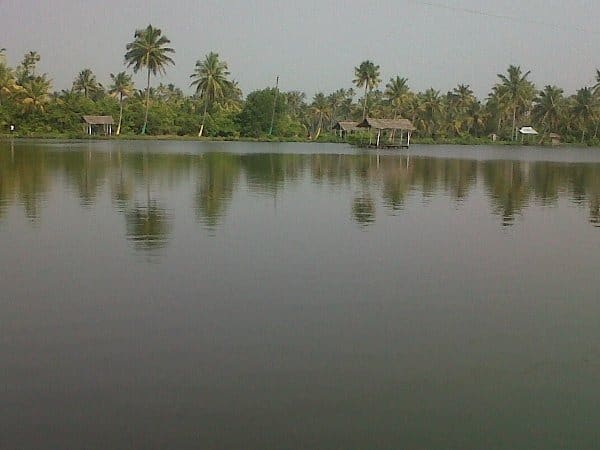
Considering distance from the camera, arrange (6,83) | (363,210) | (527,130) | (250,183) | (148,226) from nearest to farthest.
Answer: (148,226) → (363,210) → (250,183) → (6,83) → (527,130)

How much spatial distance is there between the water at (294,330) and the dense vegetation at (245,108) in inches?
2115

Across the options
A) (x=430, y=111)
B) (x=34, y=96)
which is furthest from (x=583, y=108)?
(x=34, y=96)

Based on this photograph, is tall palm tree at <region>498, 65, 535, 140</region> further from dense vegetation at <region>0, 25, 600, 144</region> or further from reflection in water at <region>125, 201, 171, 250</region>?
reflection in water at <region>125, 201, 171, 250</region>

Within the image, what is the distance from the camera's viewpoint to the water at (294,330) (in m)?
4.96

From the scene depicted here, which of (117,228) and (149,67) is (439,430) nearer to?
(117,228)

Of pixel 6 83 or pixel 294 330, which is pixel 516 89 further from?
pixel 294 330

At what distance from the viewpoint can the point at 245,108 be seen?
7825 cm

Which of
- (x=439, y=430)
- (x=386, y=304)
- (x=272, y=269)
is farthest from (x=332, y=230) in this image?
(x=439, y=430)

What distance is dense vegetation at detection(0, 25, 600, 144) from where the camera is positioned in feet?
213

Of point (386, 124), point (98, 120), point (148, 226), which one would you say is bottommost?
point (148, 226)

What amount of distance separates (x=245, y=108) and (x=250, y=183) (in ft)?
187

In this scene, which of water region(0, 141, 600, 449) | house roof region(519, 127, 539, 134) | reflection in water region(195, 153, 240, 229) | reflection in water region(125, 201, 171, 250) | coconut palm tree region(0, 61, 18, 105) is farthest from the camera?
house roof region(519, 127, 539, 134)

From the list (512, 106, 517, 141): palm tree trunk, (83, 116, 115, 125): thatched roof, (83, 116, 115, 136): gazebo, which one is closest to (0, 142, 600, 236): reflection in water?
(83, 116, 115, 125): thatched roof

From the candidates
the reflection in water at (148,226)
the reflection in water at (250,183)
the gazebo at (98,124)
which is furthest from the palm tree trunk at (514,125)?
the reflection in water at (148,226)
